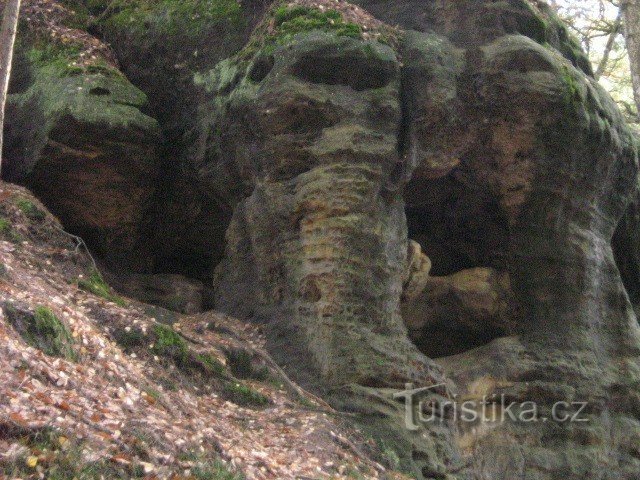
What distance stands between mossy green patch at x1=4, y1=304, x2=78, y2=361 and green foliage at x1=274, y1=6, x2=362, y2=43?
6.36m

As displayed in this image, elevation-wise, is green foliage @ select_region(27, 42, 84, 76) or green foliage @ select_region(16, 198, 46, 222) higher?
green foliage @ select_region(27, 42, 84, 76)

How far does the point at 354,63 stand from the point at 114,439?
770 centimetres

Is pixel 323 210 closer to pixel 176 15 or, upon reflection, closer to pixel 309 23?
pixel 309 23

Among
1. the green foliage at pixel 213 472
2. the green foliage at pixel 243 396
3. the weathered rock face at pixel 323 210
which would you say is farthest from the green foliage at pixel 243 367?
the green foliage at pixel 213 472

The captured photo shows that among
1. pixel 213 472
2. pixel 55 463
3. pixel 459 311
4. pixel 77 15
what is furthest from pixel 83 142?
pixel 55 463

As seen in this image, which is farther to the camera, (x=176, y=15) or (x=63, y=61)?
(x=176, y=15)

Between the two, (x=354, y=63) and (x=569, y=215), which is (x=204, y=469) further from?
(x=569, y=215)

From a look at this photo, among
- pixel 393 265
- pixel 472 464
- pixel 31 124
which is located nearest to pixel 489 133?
pixel 393 265

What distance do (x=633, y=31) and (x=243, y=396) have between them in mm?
10923

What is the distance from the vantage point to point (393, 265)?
12.0 meters

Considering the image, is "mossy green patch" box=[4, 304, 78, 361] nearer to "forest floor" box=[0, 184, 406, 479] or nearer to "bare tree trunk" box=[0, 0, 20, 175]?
"forest floor" box=[0, 184, 406, 479]

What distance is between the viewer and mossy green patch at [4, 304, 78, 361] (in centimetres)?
736

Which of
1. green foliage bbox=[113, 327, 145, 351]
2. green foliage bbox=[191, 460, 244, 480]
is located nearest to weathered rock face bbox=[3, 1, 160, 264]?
green foliage bbox=[113, 327, 145, 351]

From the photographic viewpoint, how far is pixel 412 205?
14906 millimetres
